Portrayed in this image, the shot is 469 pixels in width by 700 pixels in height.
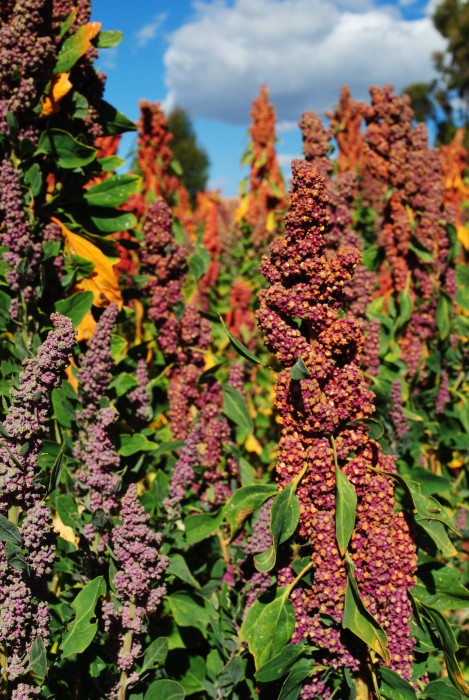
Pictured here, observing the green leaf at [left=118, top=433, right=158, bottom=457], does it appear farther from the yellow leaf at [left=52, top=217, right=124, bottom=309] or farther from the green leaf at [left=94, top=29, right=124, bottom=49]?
the green leaf at [left=94, top=29, right=124, bottom=49]

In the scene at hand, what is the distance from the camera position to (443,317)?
3.71 meters

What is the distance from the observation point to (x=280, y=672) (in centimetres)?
184

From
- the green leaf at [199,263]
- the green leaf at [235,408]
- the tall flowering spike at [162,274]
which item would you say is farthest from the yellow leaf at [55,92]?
the green leaf at [235,408]

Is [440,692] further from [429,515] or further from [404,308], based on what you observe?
[404,308]

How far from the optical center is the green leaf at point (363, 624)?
1625mm

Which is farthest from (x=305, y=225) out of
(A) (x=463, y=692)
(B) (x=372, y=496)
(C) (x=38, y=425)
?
(A) (x=463, y=692)

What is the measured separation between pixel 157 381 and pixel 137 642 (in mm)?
1452

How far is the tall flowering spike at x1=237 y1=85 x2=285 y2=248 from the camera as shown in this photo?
26.3ft

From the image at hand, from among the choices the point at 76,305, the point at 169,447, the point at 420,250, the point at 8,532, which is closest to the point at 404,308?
the point at 420,250

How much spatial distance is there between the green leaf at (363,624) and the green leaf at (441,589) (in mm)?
408

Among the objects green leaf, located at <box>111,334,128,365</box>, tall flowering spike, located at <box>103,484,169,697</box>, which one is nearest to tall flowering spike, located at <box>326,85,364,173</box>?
green leaf, located at <box>111,334,128,365</box>

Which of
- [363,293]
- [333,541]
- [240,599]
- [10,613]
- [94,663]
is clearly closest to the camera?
[10,613]

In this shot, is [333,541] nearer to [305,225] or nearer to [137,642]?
[137,642]

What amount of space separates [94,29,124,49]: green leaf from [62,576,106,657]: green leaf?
230 cm
